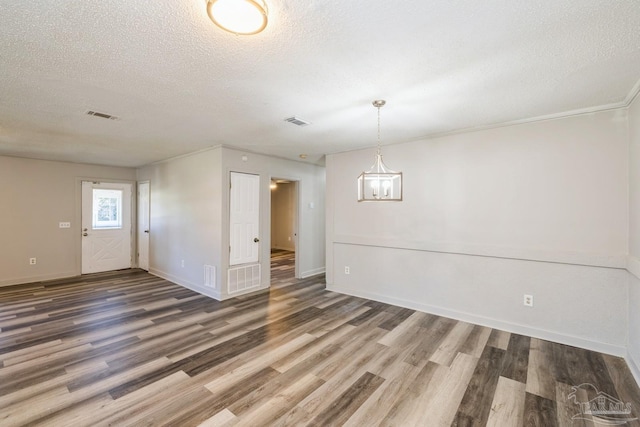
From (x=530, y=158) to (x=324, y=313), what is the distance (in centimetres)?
317

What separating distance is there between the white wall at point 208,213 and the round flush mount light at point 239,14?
329 cm

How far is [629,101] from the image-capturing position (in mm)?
2656

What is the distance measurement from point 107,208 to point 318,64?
21.9ft

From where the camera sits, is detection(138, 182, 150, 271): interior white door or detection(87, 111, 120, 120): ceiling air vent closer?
detection(87, 111, 120, 120): ceiling air vent

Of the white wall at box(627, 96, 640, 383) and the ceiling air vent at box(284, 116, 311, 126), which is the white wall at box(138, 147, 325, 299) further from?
the white wall at box(627, 96, 640, 383)

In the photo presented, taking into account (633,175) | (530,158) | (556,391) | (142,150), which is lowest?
(556,391)

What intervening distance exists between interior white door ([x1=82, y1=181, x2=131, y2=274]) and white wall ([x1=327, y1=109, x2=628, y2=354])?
576 cm

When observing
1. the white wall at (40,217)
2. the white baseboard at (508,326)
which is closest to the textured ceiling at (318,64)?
the white baseboard at (508,326)

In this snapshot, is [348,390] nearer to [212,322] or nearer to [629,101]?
[212,322]

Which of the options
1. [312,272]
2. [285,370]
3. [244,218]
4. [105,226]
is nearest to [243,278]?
[244,218]

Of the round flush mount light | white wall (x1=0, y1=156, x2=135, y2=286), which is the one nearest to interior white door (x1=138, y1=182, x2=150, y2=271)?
white wall (x1=0, y1=156, x2=135, y2=286)

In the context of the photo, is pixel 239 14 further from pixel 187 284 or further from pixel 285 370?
pixel 187 284

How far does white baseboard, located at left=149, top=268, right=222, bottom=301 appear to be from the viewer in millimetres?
4679

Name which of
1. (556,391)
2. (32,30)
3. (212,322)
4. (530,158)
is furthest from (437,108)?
(212,322)
